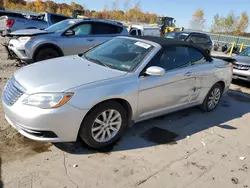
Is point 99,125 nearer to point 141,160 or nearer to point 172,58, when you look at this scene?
point 141,160

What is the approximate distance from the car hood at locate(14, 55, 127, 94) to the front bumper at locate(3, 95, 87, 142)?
25 centimetres

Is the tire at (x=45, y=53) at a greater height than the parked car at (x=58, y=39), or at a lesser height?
lesser

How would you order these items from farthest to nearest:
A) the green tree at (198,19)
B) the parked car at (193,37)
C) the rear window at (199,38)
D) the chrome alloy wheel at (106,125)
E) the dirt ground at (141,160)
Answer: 1. the green tree at (198,19)
2. the rear window at (199,38)
3. the parked car at (193,37)
4. the chrome alloy wheel at (106,125)
5. the dirt ground at (141,160)

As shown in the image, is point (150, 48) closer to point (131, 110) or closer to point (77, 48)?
point (131, 110)

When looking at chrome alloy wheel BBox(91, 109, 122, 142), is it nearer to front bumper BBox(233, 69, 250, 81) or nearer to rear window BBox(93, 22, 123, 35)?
rear window BBox(93, 22, 123, 35)

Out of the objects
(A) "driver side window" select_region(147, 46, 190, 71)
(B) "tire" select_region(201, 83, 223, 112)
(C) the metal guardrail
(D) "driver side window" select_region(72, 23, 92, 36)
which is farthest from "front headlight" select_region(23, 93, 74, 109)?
(C) the metal guardrail

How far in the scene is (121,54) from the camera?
4.15 m

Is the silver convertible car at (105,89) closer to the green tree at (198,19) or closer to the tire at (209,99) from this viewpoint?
the tire at (209,99)

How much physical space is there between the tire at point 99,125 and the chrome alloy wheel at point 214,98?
2.40 m

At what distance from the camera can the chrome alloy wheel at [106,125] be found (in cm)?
342

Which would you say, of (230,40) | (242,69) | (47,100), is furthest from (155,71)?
(230,40)

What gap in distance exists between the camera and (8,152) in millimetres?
3268

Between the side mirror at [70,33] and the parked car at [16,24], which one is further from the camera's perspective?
the parked car at [16,24]

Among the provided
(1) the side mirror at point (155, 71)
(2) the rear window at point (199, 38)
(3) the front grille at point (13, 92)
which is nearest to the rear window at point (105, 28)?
(1) the side mirror at point (155, 71)
